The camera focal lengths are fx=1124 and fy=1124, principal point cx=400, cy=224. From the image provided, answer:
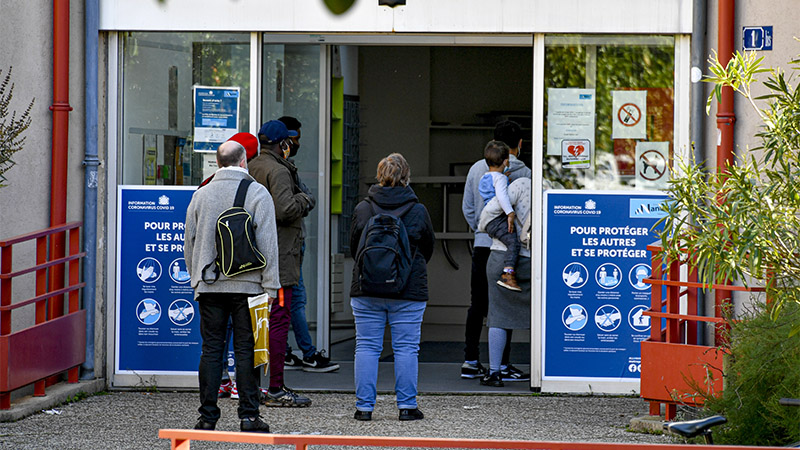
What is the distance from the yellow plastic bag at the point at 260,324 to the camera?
6324mm

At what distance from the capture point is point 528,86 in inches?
491

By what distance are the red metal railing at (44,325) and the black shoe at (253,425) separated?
5.04 feet

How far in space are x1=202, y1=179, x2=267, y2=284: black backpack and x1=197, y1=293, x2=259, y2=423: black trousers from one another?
18 centimetres

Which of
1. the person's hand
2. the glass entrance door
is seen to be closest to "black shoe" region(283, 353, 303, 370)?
the glass entrance door

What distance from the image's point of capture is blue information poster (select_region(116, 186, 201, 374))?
817cm

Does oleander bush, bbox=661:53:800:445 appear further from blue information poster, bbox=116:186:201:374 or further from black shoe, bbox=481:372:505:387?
blue information poster, bbox=116:186:201:374

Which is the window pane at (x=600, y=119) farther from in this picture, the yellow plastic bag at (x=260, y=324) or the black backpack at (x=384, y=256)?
the yellow plastic bag at (x=260, y=324)

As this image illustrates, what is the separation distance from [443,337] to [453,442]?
825 centimetres

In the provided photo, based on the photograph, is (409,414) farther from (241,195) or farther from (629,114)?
(629,114)

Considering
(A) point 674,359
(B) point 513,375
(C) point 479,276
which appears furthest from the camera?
(C) point 479,276

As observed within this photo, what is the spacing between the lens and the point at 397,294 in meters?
6.73

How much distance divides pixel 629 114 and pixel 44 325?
4297mm

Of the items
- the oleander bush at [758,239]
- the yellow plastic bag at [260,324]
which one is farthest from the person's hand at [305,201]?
the oleander bush at [758,239]

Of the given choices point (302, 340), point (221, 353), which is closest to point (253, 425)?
point (221, 353)
